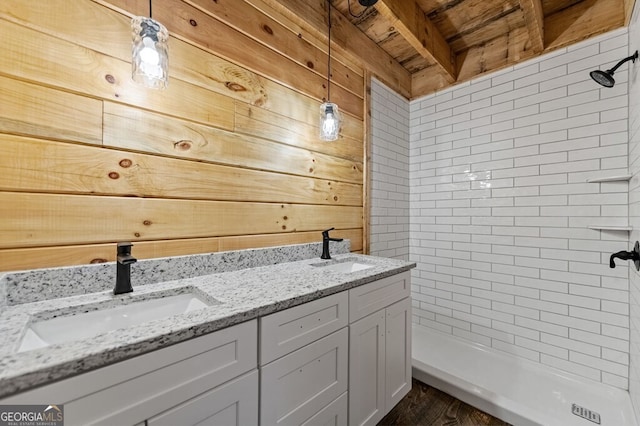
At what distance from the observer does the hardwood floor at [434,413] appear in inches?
64.3

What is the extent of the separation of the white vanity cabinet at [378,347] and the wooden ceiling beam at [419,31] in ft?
5.21

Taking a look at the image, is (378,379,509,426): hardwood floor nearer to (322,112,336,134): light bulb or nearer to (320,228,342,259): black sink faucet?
(320,228,342,259): black sink faucet

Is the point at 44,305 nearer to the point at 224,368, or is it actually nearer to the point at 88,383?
the point at 88,383

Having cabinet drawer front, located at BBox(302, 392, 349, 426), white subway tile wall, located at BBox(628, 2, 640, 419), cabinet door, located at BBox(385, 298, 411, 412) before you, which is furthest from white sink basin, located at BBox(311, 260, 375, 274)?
white subway tile wall, located at BBox(628, 2, 640, 419)

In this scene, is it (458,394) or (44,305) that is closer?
(44,305)

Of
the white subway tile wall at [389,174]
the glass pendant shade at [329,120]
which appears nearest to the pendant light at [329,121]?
the glass pendant shade at [329,120]

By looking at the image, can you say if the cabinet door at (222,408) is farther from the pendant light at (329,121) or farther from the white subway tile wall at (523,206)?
the white subway tile wall at (523,206)

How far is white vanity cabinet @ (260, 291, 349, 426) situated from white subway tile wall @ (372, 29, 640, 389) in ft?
4.19

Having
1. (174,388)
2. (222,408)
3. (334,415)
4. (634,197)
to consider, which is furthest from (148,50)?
(634,197)

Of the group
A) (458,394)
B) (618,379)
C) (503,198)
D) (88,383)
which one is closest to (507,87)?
(503,198)

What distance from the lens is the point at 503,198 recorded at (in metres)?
2.18

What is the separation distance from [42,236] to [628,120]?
3055 millimetres

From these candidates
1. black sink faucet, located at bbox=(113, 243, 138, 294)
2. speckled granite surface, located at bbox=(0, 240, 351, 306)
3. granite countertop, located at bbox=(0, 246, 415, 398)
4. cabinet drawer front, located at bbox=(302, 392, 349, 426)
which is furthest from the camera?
cabinet drawer front, located at bbox=(302, 392, 349, 426)

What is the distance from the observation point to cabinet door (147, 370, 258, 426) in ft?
2.38
